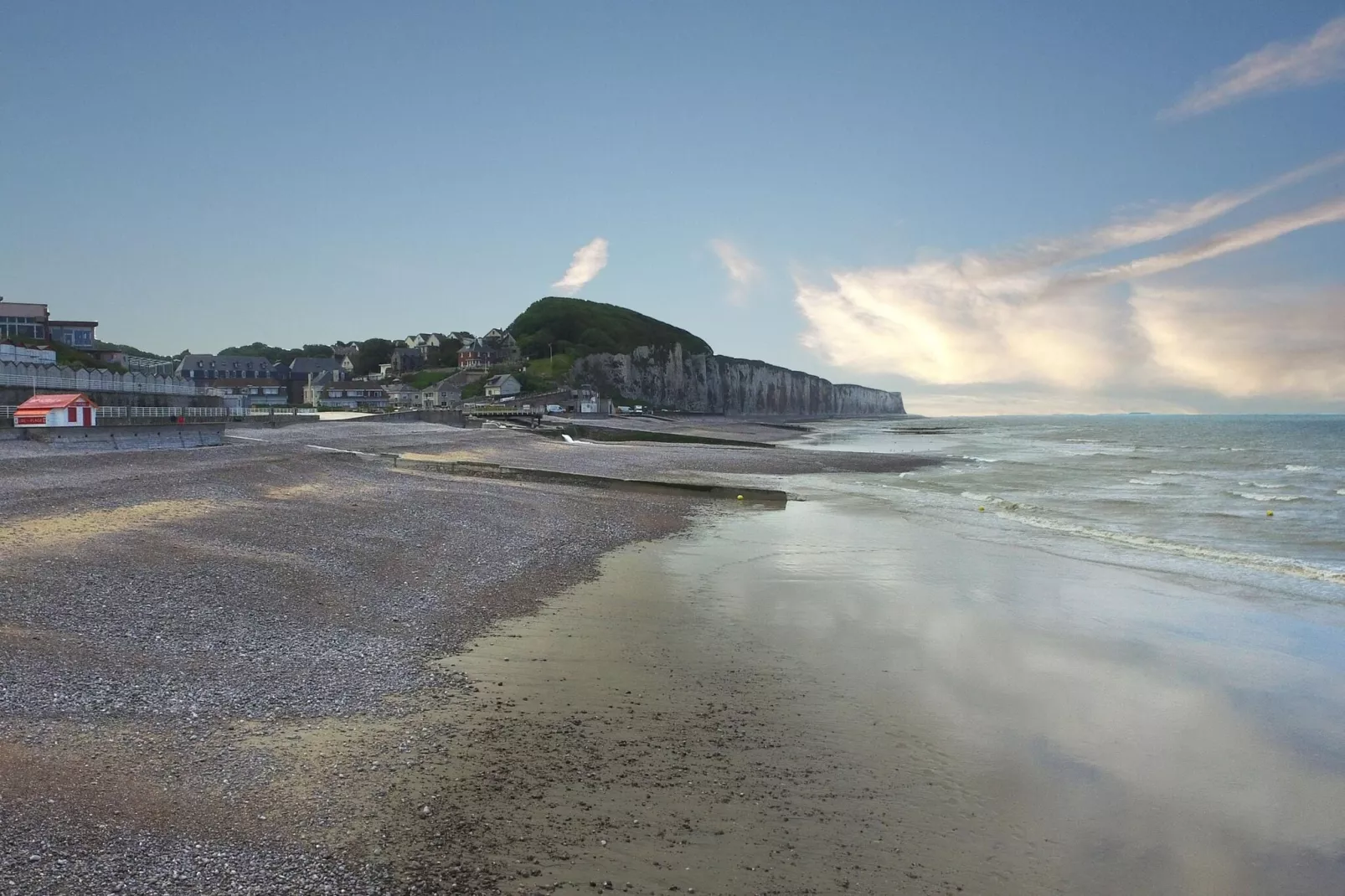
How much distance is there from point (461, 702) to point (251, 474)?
1957cm

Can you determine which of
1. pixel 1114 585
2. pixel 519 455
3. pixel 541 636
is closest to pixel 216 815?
pixel 541 636

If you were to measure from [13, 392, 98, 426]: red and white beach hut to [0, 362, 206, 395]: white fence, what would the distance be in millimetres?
12485

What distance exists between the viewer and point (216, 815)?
6.15 metres

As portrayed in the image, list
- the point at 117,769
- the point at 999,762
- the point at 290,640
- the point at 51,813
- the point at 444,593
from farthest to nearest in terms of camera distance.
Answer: the point at 444,593, the point at 290,640, the point at 999,762, the point at 117,769, the point at 51,813

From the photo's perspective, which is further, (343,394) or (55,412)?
(343,394)

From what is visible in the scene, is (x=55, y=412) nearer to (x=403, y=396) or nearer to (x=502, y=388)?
(x=403, y=396)

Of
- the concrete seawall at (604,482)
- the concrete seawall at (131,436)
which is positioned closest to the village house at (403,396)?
the concrete seawall at (131,436)

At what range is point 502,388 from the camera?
5138 inches

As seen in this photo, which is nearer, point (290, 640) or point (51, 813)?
point (51, 813)

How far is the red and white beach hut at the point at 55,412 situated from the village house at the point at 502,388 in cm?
9048

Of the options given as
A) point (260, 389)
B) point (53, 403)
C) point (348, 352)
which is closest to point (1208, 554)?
point (53, 403)

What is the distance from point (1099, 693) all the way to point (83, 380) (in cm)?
6523

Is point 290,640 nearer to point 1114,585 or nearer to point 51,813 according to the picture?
point 51,813

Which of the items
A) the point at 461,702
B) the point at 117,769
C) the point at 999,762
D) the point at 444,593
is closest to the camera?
the point at 117,769
